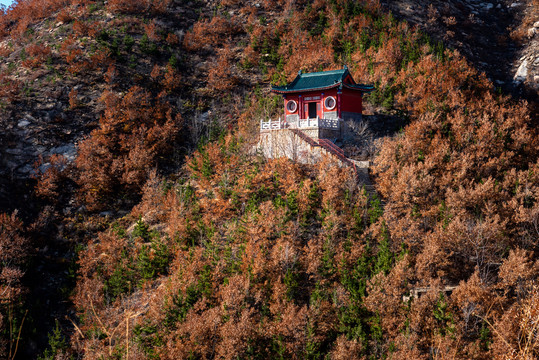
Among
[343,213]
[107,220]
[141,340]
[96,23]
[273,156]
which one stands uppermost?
[96,23]

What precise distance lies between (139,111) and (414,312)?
31088 mm

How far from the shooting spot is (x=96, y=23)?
164 feet

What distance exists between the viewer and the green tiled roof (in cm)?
3266

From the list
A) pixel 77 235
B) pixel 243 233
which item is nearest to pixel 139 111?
pixel 77 235

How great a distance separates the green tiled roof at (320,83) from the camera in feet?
107

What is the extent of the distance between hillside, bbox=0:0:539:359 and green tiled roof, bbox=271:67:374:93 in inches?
180

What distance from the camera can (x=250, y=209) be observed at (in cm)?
2628

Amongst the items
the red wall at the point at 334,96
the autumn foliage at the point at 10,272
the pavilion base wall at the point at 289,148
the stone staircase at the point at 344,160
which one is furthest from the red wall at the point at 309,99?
the autumn foliage at the point at 10,272

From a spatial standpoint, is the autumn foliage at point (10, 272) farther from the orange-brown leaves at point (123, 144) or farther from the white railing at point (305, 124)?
the white railing at point (305, 124)

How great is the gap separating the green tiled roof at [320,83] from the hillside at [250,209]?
15.0 feet

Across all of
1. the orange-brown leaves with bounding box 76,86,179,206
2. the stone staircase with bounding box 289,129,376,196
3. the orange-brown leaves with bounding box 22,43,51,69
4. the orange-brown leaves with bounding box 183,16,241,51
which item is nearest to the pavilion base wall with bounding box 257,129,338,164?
the stone staircase with bounding box 289,129,376,196

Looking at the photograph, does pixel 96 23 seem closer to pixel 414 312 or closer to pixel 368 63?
pixel 368 63

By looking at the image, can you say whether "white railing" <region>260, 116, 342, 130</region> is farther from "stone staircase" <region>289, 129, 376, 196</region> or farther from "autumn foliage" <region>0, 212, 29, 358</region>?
"autumn foliage" <region>0, 212, 29, 358</region>

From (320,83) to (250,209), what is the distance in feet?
47.5
